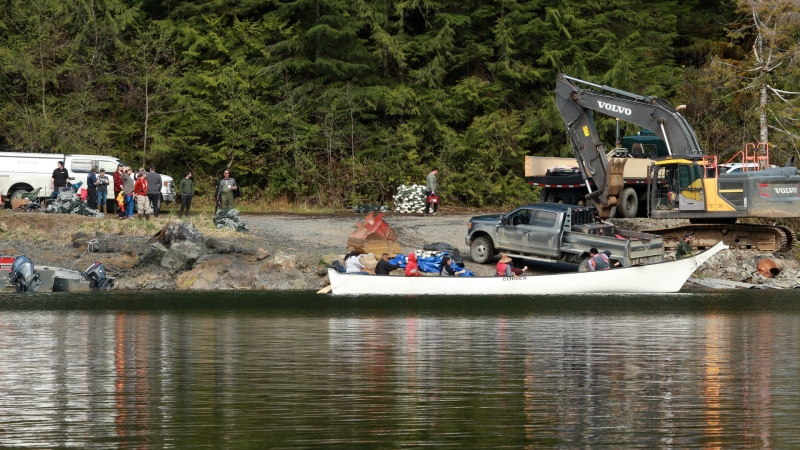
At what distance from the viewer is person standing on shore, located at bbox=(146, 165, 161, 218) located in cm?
4156

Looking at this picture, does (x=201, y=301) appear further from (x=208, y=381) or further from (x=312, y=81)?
(x=312, y=81)

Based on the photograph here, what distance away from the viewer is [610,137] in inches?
2072

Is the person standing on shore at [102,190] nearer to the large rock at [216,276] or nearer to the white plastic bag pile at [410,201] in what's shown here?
the large rock at [216,276]

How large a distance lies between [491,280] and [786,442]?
18.3 m

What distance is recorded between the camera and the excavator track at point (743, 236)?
38.4m

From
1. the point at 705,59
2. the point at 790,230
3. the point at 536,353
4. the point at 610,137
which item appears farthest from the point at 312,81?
the point at 536,353

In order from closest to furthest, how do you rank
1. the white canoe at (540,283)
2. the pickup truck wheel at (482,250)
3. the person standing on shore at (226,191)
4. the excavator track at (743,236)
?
the white canoe at (540,283) < the pickup truck wheel at (482,250) < the excavator track at (743,236) < the person standing on shore at (226,191)

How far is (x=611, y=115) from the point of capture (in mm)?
40938

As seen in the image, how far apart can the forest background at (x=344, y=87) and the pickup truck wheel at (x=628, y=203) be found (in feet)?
34.6

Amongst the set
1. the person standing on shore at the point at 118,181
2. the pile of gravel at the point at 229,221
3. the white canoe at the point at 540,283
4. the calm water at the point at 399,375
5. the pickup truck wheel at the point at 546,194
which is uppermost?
the person standing on shore at the point at 118,181

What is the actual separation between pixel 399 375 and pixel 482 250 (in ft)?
60.2

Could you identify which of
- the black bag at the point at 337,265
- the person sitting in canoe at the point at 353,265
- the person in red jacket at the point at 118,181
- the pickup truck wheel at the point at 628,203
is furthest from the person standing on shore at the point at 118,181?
the pickup truck wheel at the point at 628,203

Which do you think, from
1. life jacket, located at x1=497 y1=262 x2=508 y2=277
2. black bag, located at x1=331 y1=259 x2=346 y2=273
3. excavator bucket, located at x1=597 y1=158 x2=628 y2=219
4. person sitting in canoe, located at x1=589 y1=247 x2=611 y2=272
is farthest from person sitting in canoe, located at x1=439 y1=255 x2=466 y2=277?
excavator bucket, located at x1=597 y1=158 x2=628 y2=219

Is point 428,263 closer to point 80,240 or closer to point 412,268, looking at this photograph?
point 412,268
